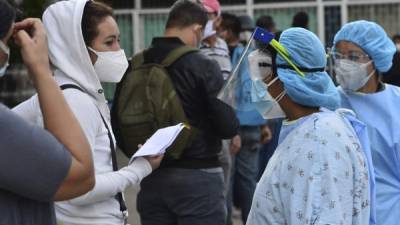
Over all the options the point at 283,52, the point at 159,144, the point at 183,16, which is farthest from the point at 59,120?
the point at 183,16

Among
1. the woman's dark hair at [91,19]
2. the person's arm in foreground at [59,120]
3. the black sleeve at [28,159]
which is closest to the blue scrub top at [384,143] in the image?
the woman's dark hair at [91,19]

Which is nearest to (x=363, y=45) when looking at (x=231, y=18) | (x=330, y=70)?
(x=330, y=70)

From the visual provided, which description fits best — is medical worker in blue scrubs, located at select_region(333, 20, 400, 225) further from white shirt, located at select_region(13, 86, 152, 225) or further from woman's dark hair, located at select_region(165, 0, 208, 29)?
white shirt, located at select_region(13, 86, 152, 225)

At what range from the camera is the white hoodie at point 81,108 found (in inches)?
146

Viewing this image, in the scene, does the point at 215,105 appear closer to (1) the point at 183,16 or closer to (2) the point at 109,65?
(1) the point at 183,16

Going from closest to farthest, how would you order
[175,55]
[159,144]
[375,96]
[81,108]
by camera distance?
[81,108] → [159,144] → [375,96] → [175,55]

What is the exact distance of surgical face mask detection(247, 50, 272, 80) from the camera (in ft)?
12.8

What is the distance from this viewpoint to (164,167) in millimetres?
5395

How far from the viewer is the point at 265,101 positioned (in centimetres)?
394

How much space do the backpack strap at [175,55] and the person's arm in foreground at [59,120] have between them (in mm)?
2628

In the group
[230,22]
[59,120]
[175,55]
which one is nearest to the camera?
[59,120]

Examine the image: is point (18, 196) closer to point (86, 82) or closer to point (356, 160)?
point (86, 82)

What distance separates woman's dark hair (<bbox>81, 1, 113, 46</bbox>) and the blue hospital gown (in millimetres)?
925

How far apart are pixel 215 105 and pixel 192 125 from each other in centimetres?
18
